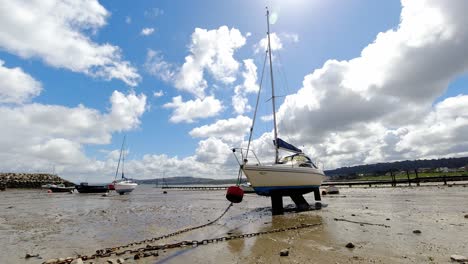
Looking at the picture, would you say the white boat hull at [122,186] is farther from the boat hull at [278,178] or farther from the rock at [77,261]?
the rock at [77,261]

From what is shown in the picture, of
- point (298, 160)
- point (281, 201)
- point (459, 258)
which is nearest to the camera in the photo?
point (459, 258)

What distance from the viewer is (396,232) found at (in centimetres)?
1212

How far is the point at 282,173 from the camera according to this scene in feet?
70.9

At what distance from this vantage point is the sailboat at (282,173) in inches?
812

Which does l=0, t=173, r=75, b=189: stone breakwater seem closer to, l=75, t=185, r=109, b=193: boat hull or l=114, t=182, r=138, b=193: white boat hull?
l=75, t=185, r=109, b=193: boat hull

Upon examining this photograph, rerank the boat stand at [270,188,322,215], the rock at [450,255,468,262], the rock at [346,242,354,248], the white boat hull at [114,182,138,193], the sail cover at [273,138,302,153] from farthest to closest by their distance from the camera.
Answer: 1. the white boat hull at [114,182,138,193]
2. the sail cover at [273,138,302,153]
3. the boat stand at [270,188,322,215]
4. the rock at [346,242,354,248]
5. the rock at [450,255,468,262]

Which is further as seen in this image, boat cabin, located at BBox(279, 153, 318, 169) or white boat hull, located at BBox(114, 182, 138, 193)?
white boat hull, located at BBox(114, 182, 138, 193)

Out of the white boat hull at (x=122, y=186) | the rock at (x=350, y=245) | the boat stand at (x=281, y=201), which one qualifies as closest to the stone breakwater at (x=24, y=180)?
the white boat hull at (x=122, y=186)

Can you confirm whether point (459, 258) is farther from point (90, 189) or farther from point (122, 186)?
point (90, 189)

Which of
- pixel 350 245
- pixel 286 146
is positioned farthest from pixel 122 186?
pixel 350 245

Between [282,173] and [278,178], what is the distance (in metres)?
0.47

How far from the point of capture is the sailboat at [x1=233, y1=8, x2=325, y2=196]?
20625 mm

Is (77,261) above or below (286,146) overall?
below

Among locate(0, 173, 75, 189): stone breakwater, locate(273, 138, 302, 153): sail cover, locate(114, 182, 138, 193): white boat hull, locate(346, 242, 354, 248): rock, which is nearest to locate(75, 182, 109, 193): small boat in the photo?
locate(114, 182, 138, 193): white boat hull
